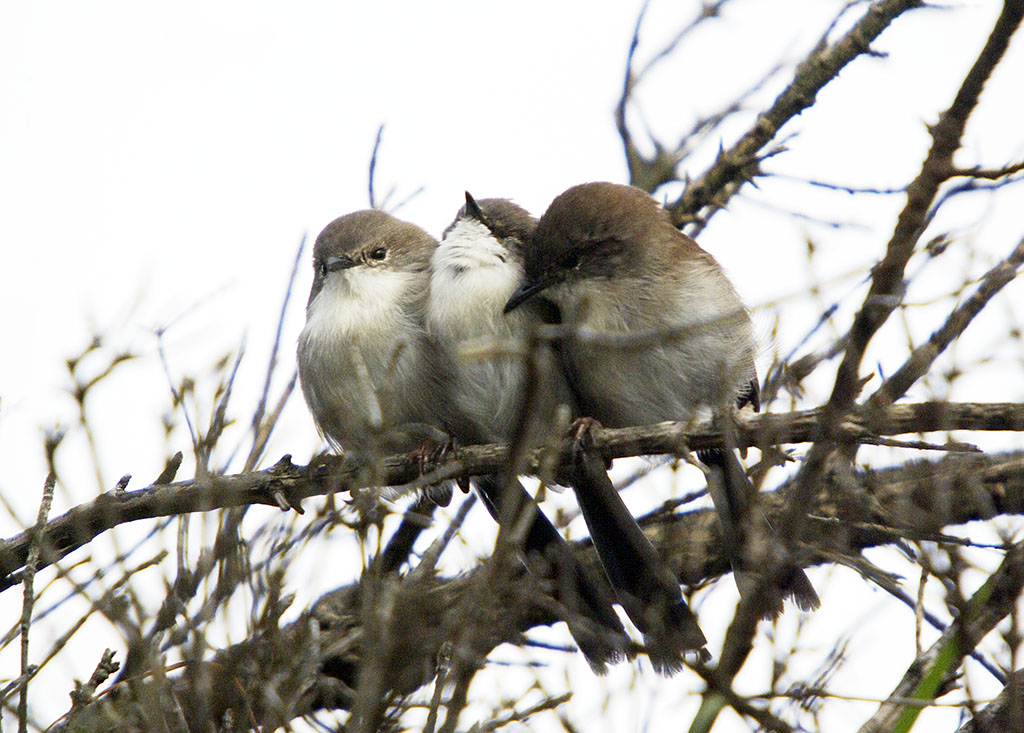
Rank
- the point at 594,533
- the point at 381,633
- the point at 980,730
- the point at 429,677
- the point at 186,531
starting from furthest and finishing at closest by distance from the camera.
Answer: the point at 594,533 < the point at 429,677 < the point at 980,730 < the point at 186,531 < the point at 381,633

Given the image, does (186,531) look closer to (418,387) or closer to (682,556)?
(418,387)

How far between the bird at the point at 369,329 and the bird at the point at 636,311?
0.59m

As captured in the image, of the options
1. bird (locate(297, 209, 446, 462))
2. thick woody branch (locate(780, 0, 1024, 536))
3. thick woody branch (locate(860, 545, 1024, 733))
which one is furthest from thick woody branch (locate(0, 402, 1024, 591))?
thick woody branch (locate(860, 545, 1024, 733))

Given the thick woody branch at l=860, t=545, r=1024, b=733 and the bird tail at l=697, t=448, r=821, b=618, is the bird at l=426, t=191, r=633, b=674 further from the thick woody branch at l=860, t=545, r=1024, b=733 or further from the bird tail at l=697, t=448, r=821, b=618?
the thick woody branch at l=860, t=545, r=1024, b=733

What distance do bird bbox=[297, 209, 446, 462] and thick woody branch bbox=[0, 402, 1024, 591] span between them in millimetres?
364

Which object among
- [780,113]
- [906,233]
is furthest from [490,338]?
[906,233]

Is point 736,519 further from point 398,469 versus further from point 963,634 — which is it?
point 963,634

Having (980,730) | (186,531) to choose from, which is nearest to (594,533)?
(980,730)

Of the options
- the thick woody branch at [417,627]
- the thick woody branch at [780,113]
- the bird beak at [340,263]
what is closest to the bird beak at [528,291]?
the bird beak at [340,263]

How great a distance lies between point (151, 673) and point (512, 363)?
2.61 metres

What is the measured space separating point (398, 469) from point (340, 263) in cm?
130

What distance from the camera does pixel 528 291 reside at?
4.99m

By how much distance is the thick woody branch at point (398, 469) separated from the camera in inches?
119

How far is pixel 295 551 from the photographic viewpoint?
2.92 m
